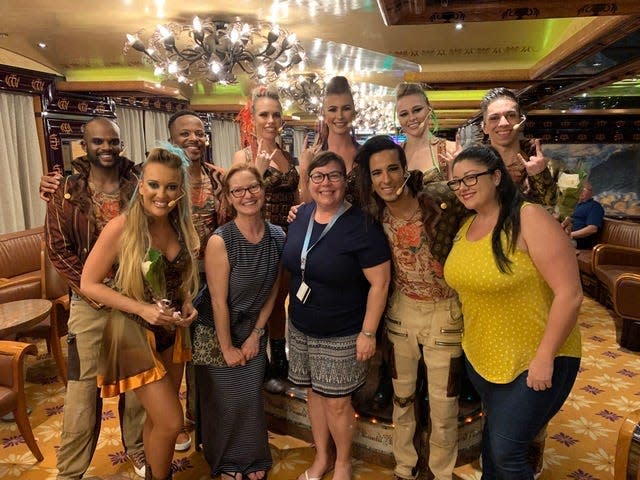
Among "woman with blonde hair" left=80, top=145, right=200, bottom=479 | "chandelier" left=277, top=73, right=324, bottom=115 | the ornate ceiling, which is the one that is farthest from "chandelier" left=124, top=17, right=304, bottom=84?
"woman with blonde hair" left=80, top=145, right=200, bottom=479

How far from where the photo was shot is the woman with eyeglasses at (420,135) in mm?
2281

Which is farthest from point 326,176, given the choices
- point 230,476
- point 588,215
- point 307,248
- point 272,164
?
point 588,215

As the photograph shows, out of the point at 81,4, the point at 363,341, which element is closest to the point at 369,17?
the point at 81,4

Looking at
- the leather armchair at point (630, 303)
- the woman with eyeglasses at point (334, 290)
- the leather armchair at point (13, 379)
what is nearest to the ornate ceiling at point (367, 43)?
the woman with eyeglasses at point (334, 290)

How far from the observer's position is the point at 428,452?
Answer: 2359 millimetres

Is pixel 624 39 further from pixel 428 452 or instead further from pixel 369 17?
pixel 428 452

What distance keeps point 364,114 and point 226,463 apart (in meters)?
7.88

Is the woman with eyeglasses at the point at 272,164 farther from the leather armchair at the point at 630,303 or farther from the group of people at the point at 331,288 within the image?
the leather armchair at the point at 630,303

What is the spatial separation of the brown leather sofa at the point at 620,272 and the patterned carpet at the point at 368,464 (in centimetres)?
45

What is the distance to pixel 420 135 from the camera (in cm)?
233

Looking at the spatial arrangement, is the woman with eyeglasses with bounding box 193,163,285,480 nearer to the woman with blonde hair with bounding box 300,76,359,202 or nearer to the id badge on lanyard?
the id badge on lanyard

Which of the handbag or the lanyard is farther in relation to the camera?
the handbag

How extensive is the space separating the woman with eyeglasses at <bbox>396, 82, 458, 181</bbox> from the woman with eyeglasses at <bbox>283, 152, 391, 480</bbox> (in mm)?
471

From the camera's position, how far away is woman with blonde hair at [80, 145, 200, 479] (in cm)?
186
